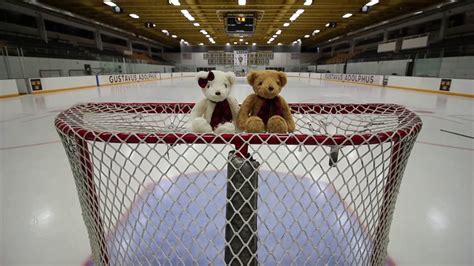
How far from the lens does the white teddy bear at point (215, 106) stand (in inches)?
27.9

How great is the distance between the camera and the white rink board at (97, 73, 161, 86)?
855 cm

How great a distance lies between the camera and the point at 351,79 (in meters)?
10.4

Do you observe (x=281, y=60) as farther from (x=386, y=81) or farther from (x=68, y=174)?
(x=68, y=174)

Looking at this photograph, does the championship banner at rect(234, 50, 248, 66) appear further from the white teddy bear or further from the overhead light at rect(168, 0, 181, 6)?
the white teddy bear

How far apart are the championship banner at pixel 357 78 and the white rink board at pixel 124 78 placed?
912cm

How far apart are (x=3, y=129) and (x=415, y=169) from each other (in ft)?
12.0

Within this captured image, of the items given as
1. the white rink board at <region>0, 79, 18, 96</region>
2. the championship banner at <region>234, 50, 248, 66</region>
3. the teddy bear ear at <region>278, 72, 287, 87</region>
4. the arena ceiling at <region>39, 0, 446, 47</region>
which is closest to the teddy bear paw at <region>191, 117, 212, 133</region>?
the teddy bear ear at <region>278, 72, 287, 87</region>

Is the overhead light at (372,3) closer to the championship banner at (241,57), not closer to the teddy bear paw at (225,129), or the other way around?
the teddy bear paw at (225,129)

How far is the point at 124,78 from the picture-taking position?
32.6ft

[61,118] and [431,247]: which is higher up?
[61,118]

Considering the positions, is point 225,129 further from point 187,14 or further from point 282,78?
point 187,14

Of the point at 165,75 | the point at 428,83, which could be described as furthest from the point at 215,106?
the point at 165,75

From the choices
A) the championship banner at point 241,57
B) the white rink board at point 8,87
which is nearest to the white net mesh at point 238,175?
the white rink board at point 8,87

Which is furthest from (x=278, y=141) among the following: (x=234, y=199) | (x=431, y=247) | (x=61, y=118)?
(x=431, y=247)
